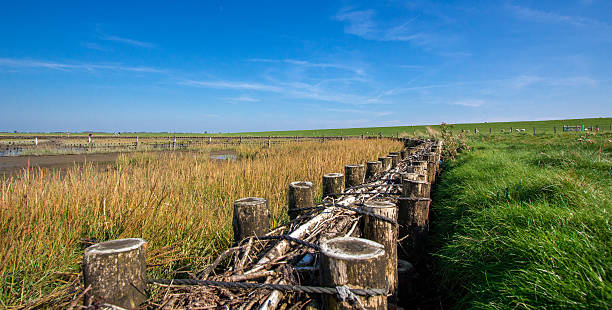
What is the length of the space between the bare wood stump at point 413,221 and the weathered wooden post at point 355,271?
1928mm

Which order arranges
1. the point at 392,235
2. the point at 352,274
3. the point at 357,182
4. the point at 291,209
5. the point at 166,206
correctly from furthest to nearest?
the point at 357,182
the point at 166,206
the point at 291,209
the point at 392,235
the point at 352,274

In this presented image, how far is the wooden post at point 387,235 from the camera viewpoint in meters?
2.06

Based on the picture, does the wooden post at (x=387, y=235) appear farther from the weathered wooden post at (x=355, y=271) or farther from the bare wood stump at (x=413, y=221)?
the bare wood stump at (x=413, y=221)

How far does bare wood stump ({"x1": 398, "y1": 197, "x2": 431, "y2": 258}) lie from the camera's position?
10.3 feet

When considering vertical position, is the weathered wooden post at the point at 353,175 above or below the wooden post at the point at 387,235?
above

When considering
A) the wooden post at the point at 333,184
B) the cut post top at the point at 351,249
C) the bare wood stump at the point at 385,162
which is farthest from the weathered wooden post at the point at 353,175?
the cut post top at the point at 351,249

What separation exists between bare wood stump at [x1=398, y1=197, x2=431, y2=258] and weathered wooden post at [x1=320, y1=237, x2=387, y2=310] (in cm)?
193

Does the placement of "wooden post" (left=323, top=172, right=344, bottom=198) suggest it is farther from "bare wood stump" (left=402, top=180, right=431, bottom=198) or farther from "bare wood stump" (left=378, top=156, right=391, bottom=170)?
"bare wood stump" (left=378, top=156, right=391, bottom=170)

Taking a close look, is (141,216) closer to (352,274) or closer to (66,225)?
(66,225)

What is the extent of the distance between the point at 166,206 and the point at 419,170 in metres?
3.55

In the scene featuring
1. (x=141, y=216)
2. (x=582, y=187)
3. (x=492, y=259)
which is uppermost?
(x=582, y=187)

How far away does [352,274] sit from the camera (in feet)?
4.22

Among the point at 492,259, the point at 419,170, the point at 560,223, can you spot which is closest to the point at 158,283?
the point at 492,259

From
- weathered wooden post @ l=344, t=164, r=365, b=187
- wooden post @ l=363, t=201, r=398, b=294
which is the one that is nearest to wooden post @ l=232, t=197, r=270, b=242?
wooden post @ l=363, t=201, r=398, b=294
